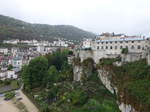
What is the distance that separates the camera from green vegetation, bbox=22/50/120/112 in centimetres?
2458

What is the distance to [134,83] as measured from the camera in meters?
22.2

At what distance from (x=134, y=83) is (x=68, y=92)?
12.5 m

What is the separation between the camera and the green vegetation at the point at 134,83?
18938 millimetres

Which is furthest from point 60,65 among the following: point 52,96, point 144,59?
point 144,59

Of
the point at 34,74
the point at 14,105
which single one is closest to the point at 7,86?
the point at 34,74

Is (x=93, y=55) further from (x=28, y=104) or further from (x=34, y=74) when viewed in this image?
(x=28, y=104)

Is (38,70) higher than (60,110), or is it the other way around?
(38,70)

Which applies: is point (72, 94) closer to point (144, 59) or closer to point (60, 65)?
point (144, 59)

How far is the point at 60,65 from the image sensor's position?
52.1m

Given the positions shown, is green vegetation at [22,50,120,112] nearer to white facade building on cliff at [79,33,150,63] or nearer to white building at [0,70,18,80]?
white facade building on cliff at [79,33,150,63]

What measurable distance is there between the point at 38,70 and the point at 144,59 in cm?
2384

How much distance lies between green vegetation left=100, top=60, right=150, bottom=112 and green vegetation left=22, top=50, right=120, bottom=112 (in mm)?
3139

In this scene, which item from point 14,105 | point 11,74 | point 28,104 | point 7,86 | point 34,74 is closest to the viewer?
point 28,104

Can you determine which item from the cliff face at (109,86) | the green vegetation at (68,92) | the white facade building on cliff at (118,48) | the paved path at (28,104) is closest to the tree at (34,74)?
the green vegetation at (68,92)
